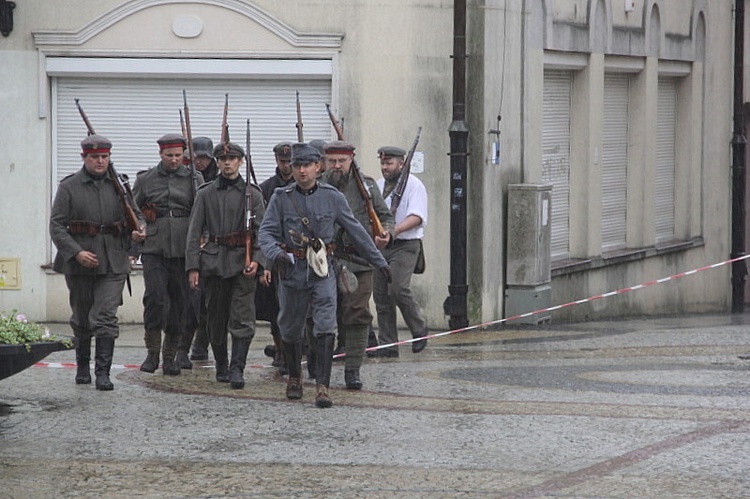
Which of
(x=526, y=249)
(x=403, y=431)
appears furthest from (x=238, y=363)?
(x=526, y=249)

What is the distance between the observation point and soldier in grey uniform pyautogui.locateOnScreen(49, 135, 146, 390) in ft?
39.8

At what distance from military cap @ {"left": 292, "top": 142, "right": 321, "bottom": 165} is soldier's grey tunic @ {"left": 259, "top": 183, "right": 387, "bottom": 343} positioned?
249mm

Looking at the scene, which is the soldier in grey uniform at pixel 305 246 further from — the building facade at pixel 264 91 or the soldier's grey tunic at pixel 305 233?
the building facade at pixel 264 91

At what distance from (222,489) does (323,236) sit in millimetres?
3283

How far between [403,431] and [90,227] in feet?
10.6

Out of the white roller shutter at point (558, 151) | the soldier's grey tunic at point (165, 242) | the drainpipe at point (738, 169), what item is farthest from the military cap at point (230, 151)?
the drainpipe at point (738, 169)

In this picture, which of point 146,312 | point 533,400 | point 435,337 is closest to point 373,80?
point 435,337

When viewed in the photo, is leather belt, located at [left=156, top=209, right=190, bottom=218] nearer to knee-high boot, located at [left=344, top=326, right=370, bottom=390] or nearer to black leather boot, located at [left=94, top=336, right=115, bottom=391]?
black leather boot, located at [left=94, top=336, right=115, bottom=391]

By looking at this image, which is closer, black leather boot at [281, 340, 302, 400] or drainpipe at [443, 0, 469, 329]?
black leather boot at [281, 340, 302, 400]

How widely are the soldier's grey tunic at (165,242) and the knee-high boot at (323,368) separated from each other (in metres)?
1.87

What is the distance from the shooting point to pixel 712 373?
1342 centimetres

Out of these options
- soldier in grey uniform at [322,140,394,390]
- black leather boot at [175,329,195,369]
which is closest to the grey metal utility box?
soldier in grey uniform at [322,140,394,390]

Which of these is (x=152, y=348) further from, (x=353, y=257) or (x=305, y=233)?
(x=305, y=233)

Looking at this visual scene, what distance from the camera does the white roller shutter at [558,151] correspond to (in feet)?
64.1
